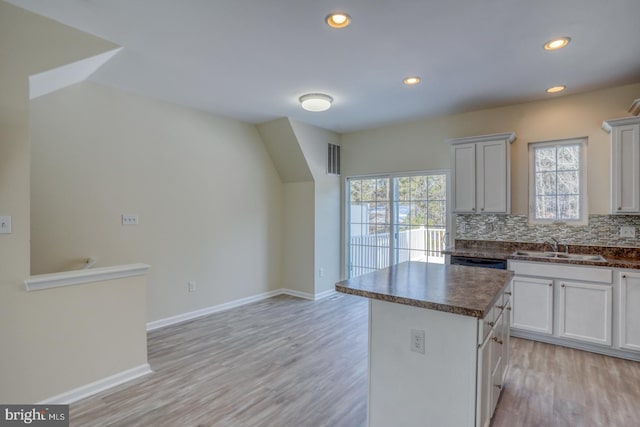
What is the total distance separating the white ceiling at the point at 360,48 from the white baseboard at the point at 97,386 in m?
2.67

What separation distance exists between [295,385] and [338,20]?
2777 millimetres

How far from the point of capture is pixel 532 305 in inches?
132

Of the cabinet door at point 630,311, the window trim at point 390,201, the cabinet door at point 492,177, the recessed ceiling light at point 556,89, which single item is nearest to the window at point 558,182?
the cabinet door at point 492,177

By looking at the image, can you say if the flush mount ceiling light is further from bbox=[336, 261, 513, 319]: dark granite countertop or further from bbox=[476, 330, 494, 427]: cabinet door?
bbox=[476, 330, 494, 427]: cabinet door

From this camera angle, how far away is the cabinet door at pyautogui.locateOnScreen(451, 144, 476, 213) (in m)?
3.94

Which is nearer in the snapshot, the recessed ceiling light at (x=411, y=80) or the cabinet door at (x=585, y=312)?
the cabinet door at (x=585, y=312)

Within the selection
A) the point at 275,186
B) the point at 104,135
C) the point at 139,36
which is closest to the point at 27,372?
the point at 104,135

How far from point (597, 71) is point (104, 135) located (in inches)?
195

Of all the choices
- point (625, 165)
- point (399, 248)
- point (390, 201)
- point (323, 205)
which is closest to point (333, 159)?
point (323, 205)

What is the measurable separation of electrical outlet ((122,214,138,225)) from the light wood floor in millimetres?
1315

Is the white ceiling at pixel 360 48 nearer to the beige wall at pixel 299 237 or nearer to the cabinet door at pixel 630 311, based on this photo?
the beige wall at pixel 299 237

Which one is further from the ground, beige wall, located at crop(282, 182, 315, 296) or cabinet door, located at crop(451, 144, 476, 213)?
cabinet door, located at crop(451, 144, 476, 213)

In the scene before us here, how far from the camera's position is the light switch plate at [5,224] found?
2066mm

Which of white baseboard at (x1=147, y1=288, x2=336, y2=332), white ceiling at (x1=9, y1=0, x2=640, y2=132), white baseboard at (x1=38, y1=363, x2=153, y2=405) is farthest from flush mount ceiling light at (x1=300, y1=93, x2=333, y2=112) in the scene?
white baseboard at (x1=38, y1=363, x2=153, y2=405)
